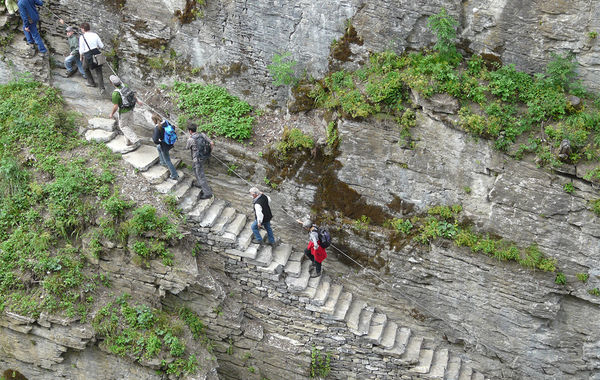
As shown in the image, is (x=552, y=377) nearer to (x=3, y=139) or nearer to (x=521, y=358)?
(x=521, y=358)

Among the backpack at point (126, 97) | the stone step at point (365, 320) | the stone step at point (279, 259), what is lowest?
the stone step at point (365, 320)

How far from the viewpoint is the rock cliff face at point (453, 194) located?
1001 cm

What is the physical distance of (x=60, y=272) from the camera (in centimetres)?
1020

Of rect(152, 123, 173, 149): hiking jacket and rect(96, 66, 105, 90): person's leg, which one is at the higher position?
rect(96, 66, 105, 90): person's leg

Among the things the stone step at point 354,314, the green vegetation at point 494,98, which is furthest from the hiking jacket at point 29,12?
the stone step at point 354,314

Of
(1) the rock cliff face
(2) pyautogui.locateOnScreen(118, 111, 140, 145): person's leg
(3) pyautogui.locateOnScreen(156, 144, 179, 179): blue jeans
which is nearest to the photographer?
(1) the rock cliff face

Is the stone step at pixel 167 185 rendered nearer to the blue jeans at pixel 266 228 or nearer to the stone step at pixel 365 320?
the blue jeans at pixel 266 228

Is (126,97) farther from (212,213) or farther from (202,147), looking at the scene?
(212,213)

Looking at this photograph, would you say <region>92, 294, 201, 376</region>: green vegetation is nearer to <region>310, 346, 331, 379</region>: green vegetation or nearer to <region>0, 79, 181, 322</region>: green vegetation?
<region>0, 79, 181, 322</region>: green vegetation

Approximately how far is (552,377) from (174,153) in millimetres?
10739

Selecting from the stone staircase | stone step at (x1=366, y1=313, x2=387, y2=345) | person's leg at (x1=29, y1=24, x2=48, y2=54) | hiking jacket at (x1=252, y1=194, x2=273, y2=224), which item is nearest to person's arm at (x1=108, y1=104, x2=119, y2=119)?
the stone staircase

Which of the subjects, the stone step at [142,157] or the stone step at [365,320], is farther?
the stone step at [142,157]

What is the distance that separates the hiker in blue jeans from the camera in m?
12.1

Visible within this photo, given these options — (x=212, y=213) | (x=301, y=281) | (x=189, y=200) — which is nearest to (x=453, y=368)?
(x=301, y=281)
